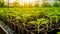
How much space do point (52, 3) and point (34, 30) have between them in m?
1.59

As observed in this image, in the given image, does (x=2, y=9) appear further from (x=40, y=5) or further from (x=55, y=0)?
(x=55, y=0)

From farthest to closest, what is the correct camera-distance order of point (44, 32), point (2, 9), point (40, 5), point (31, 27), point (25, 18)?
point (40, 5) < point (2, 9) < point (25, 18) < point (31, 27) < point (44, 32)

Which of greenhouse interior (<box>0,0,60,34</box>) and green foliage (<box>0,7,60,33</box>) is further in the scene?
green foliage (<box>0,7,60,33</box>)

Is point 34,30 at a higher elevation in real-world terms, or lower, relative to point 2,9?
lower

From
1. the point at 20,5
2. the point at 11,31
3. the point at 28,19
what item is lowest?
the point at 11,31

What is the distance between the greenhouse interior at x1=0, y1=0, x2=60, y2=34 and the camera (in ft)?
5.23

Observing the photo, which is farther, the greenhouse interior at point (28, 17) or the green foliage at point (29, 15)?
the green foliage at point (29, 15)

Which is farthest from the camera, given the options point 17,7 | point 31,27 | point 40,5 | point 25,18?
point 40,5

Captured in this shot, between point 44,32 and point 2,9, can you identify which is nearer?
point 44,32

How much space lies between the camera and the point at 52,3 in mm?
3025

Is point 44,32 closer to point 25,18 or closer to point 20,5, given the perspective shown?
point 25,18

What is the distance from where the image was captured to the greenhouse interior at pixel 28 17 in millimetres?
1593

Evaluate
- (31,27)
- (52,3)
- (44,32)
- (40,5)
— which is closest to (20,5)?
(40,5)

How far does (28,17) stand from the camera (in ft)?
6.25
